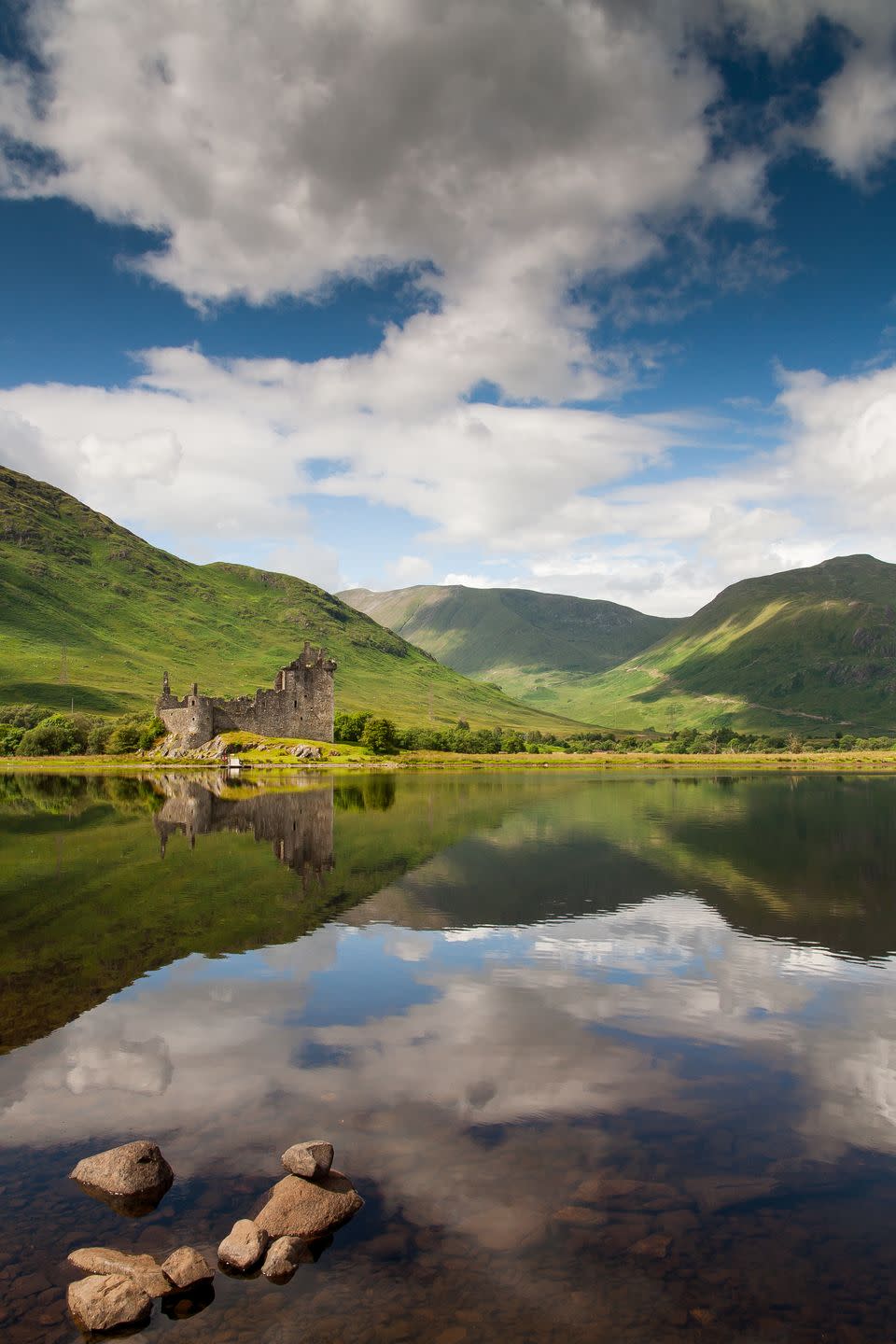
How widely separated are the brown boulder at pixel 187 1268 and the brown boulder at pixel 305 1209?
39.0 inches

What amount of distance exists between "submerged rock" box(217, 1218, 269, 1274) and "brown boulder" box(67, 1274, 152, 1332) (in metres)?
1.03

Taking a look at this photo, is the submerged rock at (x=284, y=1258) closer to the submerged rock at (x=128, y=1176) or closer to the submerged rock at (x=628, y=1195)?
the submerged rock at (x=128, y=1176)

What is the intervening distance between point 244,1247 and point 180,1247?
83cm

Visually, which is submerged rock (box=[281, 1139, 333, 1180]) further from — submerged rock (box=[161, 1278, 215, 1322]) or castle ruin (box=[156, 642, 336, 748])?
castle ruin (box=[156, 642, 336, 748])

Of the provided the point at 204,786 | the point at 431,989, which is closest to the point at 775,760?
the point at 204,786

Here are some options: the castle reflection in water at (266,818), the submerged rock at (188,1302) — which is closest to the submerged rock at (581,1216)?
the submerged rock at (188,1302)

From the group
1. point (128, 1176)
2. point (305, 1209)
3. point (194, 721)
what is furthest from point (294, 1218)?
point (194, 721)

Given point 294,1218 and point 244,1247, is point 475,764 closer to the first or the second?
point 294,1218

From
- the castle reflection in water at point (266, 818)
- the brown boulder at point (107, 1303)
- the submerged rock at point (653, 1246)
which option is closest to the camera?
the brown boulder at point (107, 1303)

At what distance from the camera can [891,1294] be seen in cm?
994

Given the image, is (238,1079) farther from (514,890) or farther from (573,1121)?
(514,890)

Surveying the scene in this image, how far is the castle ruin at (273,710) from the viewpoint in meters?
131

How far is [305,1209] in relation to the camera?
11.1 m

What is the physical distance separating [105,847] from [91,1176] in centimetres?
3405
